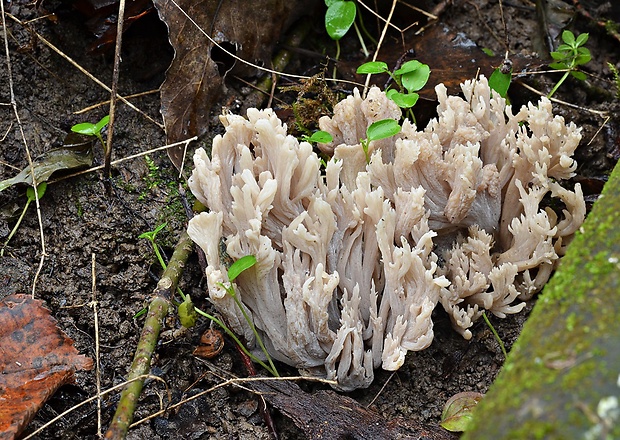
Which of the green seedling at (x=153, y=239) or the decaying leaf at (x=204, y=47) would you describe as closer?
the green seedling at (x=153, y=239)

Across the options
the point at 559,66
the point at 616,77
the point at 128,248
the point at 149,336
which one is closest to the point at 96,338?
the point at 149,336

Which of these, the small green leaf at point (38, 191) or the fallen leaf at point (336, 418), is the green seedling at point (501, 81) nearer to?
the fallen leaf at point (336, 418)

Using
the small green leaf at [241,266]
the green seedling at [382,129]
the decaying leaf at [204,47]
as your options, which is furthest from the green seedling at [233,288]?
the decaying leaf at [204,47]

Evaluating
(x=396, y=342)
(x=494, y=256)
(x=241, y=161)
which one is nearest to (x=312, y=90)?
(x=241, y=161)

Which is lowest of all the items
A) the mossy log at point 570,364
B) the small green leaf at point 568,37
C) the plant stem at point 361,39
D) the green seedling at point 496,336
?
the green seedling at point 496,336

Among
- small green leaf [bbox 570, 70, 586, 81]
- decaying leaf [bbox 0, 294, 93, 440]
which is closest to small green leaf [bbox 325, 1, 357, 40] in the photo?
small green leaf [bbox 570, 70, 586, 81]

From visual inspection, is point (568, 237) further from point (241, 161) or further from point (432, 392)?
point (241, 161)

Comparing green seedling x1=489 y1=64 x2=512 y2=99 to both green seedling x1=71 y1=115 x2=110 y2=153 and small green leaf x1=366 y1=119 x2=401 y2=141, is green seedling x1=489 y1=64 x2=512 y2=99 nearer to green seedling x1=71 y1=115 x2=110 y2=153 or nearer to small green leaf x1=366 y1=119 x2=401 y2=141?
small green leaf x1=366 y1=119 x2=401 y2=141
